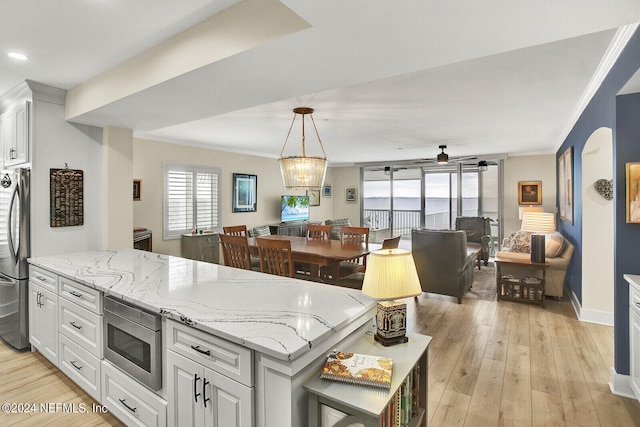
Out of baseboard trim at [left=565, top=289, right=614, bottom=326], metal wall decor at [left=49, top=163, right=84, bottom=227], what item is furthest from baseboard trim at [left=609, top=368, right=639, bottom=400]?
metal wall decor at [left=49, top=163, right=84, bottom=227]

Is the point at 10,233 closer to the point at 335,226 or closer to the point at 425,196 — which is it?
the point at 335,226

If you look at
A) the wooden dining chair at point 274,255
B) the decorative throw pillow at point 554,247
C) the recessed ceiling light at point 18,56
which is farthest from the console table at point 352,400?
the decorative throw pillow at point 554,247

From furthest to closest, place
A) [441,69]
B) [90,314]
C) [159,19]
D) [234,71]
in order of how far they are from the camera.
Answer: [441,69], [90,314], [234,71], [159,19]

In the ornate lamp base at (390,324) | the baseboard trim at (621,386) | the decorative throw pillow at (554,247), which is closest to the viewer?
the ornate lamp base at (390,324)

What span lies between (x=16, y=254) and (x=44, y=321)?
0.73 m

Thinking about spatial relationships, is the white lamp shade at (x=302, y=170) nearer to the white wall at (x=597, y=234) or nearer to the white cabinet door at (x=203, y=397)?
the white cabinet door at (x=203, y=397)

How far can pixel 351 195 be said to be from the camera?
9.52m

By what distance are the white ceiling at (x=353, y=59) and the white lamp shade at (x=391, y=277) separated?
1.05 meters

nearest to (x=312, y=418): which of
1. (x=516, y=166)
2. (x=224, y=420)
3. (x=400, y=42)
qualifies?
(x=224, y=420)

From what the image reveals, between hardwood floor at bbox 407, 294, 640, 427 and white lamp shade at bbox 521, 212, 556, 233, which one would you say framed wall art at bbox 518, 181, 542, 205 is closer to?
white lamp shade at bbox 521, 212, 556, 233

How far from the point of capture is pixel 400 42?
1609mm

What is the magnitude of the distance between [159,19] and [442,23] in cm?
148

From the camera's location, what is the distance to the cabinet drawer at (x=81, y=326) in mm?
2062

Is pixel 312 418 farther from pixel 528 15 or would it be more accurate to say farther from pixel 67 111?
pixel 67 111
